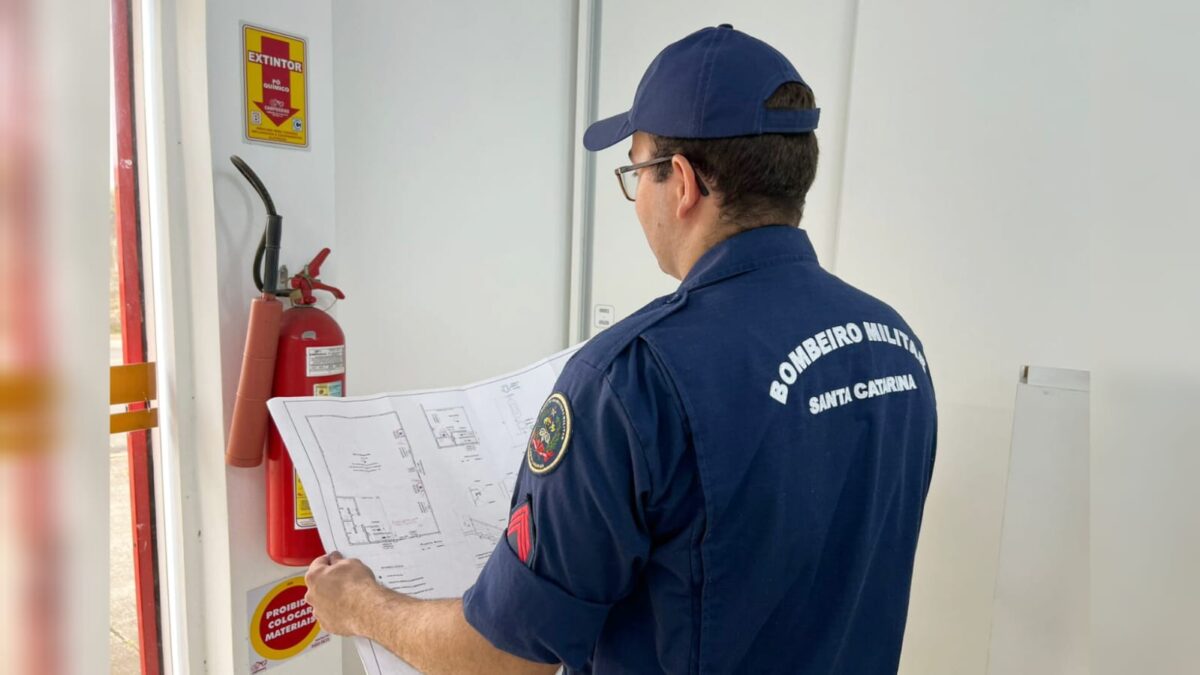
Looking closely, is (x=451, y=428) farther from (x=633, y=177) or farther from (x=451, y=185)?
(x=451, y=185)

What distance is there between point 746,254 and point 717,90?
0.19m

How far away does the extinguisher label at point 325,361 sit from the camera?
3.92 ft

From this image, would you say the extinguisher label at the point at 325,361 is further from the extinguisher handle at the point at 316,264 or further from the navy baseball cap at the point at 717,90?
the navy baseball cap at the point at 717,90

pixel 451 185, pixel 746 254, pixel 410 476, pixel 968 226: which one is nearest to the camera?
pixel 746 254

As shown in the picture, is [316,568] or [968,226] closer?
[316,568]

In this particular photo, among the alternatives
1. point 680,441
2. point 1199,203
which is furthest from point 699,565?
point 1199,203

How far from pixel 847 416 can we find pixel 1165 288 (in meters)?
0.82

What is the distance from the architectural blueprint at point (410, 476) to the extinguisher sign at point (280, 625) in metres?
0.48

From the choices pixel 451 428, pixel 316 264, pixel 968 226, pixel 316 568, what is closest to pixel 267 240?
pixel 316 264

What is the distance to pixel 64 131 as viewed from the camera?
0.30 m

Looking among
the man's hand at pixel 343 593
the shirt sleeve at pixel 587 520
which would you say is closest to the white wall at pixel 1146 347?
the shirt sleeve at pixel 587 520

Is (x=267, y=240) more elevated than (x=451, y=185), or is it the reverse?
(x=451, y=185)

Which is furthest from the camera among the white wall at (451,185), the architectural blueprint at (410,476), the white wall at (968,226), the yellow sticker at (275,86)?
the white wall at (451,185)

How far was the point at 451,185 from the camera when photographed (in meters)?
1.81
